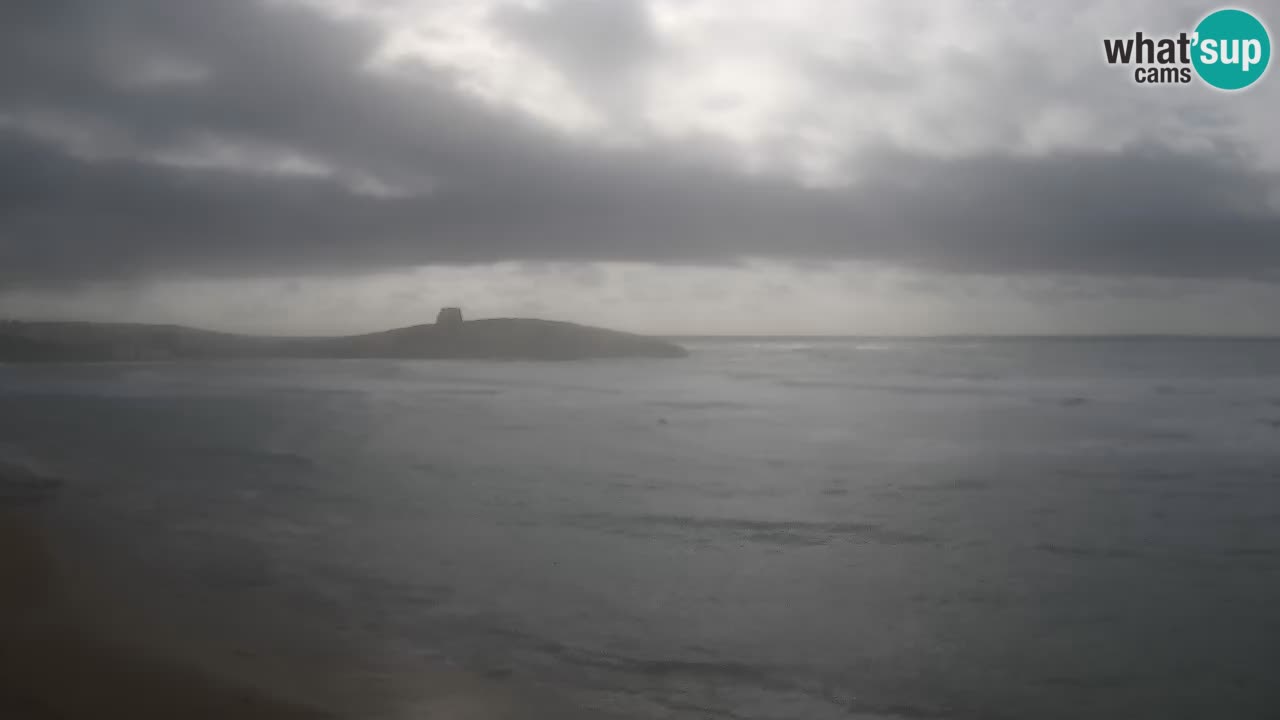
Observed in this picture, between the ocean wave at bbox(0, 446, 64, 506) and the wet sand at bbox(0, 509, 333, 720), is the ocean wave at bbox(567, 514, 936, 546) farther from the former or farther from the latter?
the ocean wave at bbox(0, 446, 64, 506)

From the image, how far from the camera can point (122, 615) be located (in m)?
6.87

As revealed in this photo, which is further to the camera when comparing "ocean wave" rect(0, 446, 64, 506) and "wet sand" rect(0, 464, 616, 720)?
"ocean wave" rect(0, 446, 64, 506)

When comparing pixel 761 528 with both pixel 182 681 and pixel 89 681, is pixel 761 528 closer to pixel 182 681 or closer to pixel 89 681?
pixel 182 681

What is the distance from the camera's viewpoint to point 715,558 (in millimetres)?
9234

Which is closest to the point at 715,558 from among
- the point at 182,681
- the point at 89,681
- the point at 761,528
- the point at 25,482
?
the point at 761,528

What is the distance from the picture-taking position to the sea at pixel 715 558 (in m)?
5.96

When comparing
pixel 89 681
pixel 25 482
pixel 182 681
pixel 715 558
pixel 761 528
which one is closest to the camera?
pixel 89 681

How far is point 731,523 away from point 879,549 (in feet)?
7.22

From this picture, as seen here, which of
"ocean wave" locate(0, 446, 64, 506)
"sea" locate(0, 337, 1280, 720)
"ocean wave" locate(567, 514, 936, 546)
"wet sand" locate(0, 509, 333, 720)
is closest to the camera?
"wet sand" locate(0, 509, 333, 720)

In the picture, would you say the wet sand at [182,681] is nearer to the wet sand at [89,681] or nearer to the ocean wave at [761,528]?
the wet sand at [89,681]

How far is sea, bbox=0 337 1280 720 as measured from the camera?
596 centimetres

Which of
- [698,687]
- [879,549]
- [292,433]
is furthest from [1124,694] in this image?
[292,433]

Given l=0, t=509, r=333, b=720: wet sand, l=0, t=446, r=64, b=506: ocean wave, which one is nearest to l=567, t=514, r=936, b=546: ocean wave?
l=0, t=509, r=333, b=720: wet sand

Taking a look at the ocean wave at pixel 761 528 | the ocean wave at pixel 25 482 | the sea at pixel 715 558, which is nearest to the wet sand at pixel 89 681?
the sea at pixel 715 558
